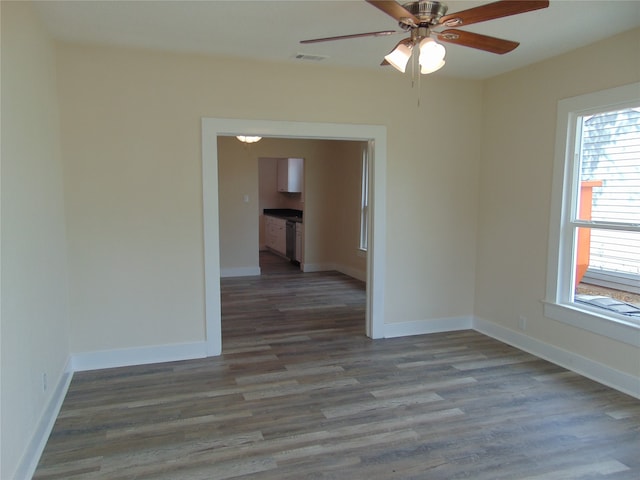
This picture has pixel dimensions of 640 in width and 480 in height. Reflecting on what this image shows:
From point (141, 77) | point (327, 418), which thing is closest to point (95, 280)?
point (141, 77)

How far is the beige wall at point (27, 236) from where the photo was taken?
2.16m

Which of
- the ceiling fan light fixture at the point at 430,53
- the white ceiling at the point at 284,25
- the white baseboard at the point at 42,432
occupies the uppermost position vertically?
the white ceiling at the point at 284,25

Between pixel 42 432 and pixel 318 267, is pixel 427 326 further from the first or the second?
pixel 318 267

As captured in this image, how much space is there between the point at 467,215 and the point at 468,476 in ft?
9.71

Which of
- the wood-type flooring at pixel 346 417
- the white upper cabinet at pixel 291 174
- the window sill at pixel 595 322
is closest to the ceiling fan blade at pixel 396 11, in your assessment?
the wood-type flooring at pixel 346 417

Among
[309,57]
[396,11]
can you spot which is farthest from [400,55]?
[309,57]

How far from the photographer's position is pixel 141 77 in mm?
3723

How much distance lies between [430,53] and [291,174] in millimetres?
7376

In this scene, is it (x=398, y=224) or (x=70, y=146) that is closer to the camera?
(x=70, y=146)

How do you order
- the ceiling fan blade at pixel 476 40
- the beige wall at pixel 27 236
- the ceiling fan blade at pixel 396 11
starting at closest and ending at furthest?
the ceiling fan blade at pixel 396 11, the beige wall at pixel 27 236, the ceiling fan blade at pixel 476 40

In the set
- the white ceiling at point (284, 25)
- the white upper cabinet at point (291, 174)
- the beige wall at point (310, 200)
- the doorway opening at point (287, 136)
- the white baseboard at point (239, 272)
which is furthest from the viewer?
the white upper cabinet at point (291, 174)

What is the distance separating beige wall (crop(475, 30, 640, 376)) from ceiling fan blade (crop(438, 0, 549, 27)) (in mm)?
1700

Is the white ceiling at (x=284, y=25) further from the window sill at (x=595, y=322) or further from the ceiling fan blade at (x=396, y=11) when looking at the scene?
the window sill at (x=595, y=322)

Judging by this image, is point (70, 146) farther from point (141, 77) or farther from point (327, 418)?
point (327, 418)
